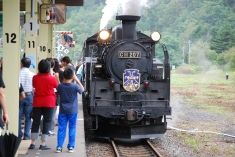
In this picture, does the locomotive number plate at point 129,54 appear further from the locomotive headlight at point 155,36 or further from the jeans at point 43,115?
the jeans at point 43,115

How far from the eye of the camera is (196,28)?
5416cm

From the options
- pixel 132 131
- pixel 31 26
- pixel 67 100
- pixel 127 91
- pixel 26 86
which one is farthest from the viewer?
pixel 31 26

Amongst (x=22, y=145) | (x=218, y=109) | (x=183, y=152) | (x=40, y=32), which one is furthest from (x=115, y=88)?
(x=218, y=109)

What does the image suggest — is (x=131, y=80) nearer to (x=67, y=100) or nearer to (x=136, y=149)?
(x=136, y=149)

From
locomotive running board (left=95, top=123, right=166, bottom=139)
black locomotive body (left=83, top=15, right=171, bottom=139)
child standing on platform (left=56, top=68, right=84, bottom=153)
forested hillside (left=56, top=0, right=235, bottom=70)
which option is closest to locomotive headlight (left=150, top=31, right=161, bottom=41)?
A: black locomotive body (left=83, top=15, right=171, bottom=139)

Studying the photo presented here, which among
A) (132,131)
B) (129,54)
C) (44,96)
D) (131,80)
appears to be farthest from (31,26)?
(44,96)

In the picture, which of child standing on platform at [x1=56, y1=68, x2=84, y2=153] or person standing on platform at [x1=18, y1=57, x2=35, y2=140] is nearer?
child standing on platform at [x1=56, y1=68, x2=84, y2=153]

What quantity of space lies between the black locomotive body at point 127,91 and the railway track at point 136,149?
0.81ft

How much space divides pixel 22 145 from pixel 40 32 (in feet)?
30.4

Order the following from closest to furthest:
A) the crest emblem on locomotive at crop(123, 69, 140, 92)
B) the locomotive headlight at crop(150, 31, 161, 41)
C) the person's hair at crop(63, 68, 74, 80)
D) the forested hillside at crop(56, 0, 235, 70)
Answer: the person's hair at crop(63, 68, 74, 80)
the crest emblem on locomotive at crop(123, 69, 140, 92)
the locomotive headlight at crop(150, 31, 161, 41)
the forested hillside at crop(56, 0, 235, 70)

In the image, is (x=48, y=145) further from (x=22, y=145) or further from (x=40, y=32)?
(x=40, y=32)

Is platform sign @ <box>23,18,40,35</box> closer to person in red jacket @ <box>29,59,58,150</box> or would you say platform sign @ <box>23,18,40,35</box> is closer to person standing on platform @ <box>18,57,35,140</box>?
person standing on platform @ <box>18,57,35,140</box>

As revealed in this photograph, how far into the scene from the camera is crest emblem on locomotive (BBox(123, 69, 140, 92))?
11461 millimetres

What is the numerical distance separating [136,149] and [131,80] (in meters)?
1.59
